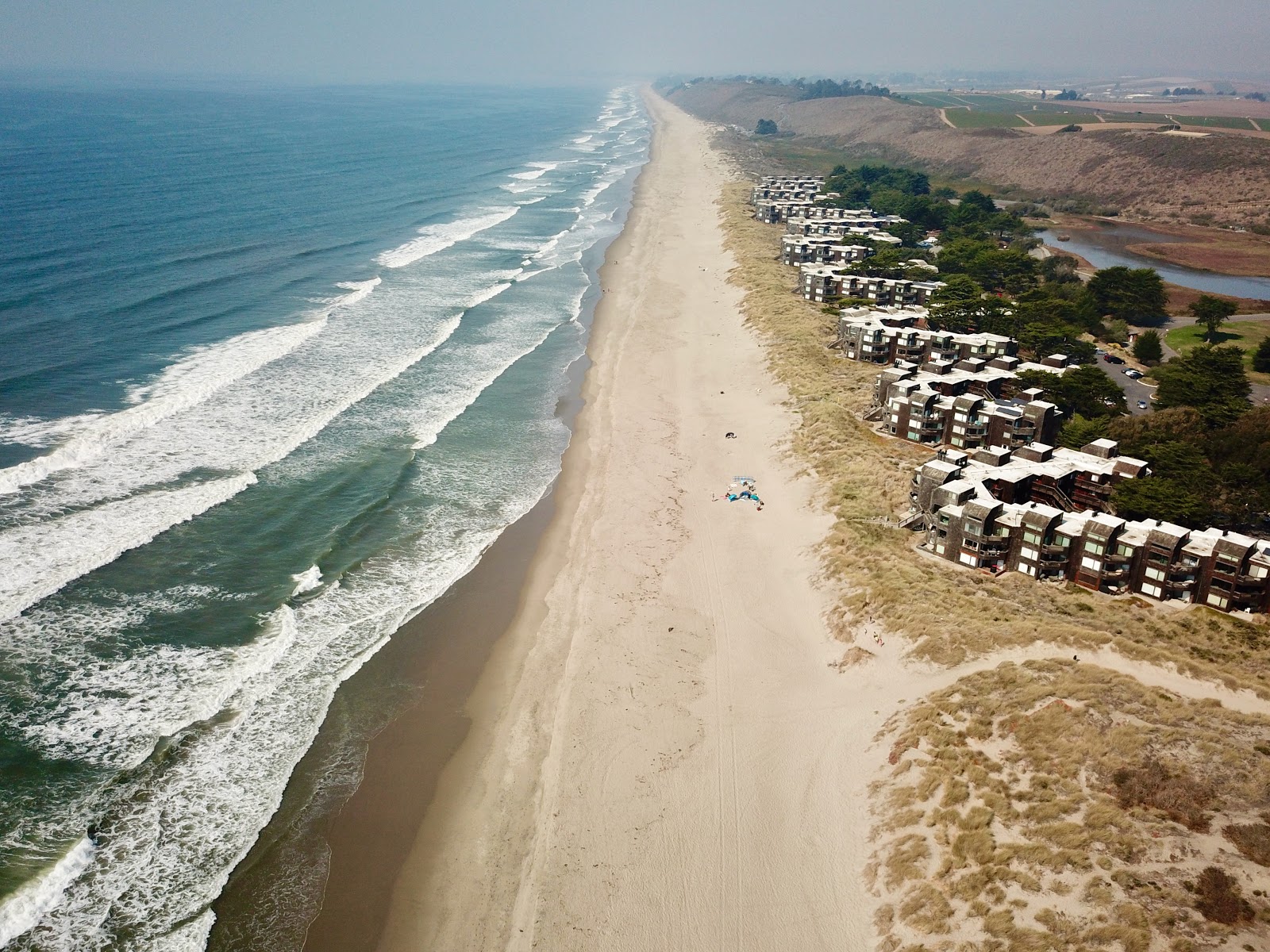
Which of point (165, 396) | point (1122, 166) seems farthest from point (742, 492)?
point (1122, 166)

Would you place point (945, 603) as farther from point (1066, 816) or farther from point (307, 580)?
point (307, 580)

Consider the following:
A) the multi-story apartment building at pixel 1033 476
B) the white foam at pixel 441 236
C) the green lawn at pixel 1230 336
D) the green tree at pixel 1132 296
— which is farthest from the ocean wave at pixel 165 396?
the green lawn at pixel 1230 336

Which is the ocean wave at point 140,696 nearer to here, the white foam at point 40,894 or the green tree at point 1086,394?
the white foam at point 40,894

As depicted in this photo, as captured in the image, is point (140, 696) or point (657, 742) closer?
point (657, 742)

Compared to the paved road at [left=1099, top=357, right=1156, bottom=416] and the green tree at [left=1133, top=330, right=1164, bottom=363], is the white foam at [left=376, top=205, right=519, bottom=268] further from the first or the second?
the green tree at [left=1133, top=330, right=1164, bottom=363]

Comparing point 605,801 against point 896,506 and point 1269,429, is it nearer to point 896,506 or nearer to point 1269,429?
point 896,506
